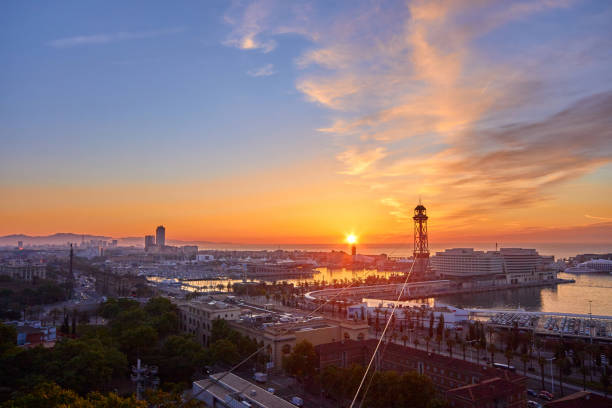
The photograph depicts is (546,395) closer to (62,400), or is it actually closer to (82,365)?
(62,400)

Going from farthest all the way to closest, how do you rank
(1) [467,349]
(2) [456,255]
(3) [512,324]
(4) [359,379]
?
(2) [456,255]
(3) [512,324]
(1) [467,349]
(4) [359,379]

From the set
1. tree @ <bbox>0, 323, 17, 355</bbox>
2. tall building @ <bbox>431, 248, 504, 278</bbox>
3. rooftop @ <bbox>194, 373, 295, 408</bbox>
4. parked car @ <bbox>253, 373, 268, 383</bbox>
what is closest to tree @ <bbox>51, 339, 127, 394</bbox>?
tree @ <bbox>0, 323, 17, 355</bbox>

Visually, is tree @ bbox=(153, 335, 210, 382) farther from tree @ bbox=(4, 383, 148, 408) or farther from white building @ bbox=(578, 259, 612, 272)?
white building @ bbox=(578, 259, 612, 272)

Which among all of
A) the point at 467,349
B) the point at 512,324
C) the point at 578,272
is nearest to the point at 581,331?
the point at 512,324

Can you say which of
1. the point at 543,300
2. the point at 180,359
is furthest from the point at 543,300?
the point at 180,359

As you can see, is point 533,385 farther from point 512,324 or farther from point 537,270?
point 537,270
